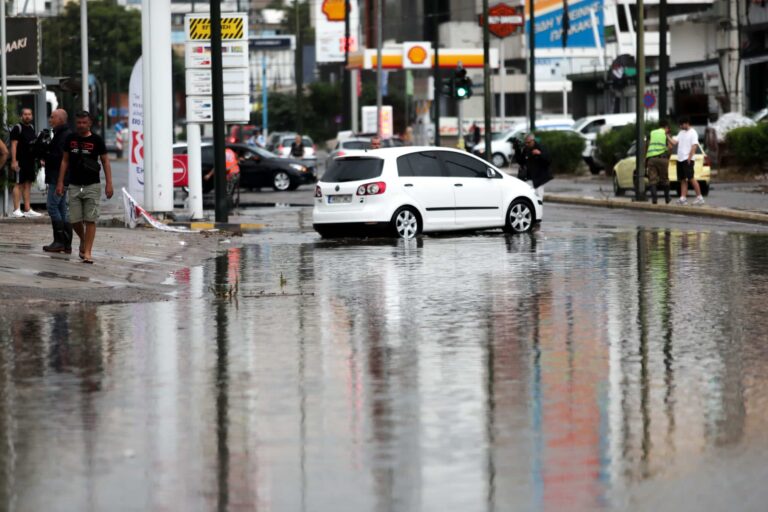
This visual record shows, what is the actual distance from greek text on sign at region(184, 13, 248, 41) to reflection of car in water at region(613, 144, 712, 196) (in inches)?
418

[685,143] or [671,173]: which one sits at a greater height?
[685,143]

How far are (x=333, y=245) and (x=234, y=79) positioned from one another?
6.82 m

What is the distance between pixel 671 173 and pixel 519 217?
33.3 ft

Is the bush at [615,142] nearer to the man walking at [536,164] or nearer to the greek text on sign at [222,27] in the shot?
A: the man walking at [536,164]

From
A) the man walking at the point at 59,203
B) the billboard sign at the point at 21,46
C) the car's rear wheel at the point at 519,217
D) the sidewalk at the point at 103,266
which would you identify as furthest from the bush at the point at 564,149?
the man walking at the point at 59,203

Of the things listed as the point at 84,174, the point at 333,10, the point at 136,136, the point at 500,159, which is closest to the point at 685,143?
the point at 136,136

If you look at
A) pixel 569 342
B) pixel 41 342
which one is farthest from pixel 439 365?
pixel 41 342

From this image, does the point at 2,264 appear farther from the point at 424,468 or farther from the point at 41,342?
the point at 424,468

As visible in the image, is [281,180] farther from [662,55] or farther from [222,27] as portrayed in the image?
[222,27]

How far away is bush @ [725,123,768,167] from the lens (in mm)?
47312

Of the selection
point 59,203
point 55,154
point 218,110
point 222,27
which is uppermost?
point 222,27

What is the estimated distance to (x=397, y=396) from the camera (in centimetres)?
1043

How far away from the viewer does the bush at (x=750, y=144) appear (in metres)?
47.3

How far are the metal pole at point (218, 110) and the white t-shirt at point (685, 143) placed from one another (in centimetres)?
1029
